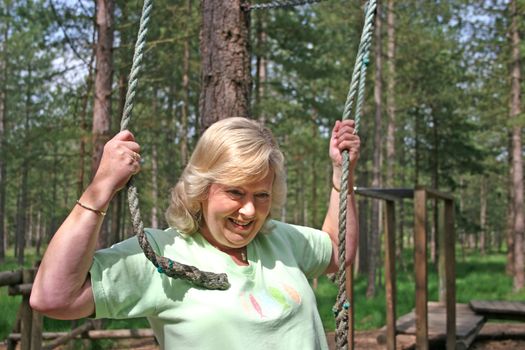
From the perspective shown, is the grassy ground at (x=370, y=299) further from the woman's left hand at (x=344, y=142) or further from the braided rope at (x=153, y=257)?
the braided rope at (x=153, y=257)

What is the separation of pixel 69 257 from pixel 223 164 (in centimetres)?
44

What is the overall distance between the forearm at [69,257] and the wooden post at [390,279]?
4747 mm

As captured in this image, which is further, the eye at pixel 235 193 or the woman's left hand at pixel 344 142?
the woman's left hand at pixel 344 142

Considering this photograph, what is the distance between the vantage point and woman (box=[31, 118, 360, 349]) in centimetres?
127

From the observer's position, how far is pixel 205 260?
1521 mm

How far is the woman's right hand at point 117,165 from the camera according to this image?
1302 mm

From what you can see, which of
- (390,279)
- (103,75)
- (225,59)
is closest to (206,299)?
(225,59)

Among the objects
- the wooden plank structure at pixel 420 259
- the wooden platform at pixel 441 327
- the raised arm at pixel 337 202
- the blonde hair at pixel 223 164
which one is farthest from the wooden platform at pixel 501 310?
the blonde hair at pixel 223 164

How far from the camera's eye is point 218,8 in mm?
3545

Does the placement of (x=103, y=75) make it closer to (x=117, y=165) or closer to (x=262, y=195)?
(x=262, y=195)

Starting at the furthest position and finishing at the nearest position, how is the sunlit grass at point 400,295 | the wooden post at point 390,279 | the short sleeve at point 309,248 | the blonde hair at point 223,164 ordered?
the sunlit grass at point 400,295 < the wooden post at point 390,279 < the short sleeve at point 309,248 < the blonde hair at point 223,164

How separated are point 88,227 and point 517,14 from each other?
13256 mm

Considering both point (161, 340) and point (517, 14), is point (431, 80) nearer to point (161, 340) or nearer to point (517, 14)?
point (517, 14)

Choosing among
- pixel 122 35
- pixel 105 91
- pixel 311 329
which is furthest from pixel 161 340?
pixel 122 35
